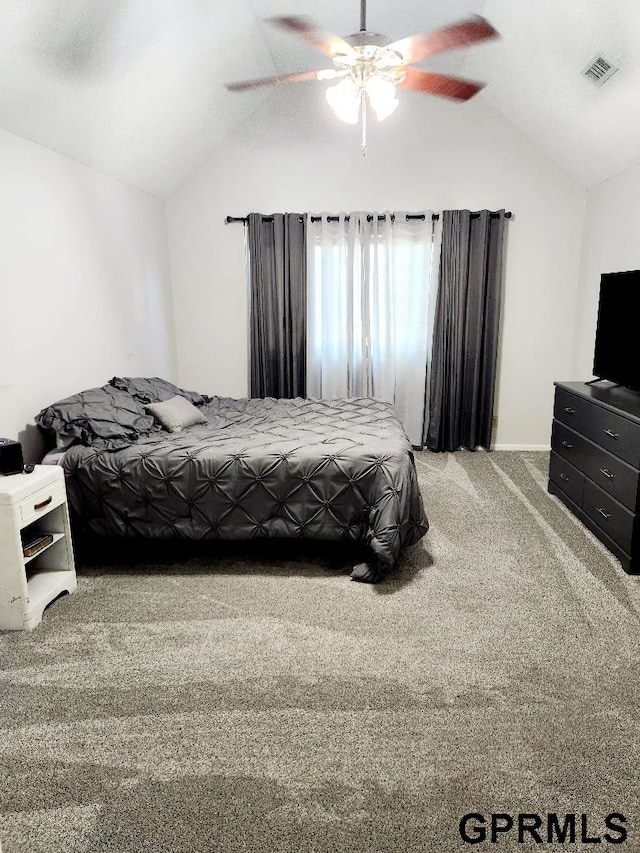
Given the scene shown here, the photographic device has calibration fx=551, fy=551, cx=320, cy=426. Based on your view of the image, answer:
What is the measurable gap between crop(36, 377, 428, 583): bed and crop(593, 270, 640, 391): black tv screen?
4.92 ft

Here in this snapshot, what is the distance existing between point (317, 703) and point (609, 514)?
6.54ft

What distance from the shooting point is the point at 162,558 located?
118 inches

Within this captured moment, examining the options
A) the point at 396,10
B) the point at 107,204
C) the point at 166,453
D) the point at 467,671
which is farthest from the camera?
the point at 107,204

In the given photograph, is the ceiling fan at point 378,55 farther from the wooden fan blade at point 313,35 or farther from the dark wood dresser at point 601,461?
the dark wood dresser at point 601,461

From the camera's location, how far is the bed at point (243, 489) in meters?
2.73

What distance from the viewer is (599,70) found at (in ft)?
9.62

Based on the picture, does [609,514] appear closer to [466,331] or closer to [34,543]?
[466,331]

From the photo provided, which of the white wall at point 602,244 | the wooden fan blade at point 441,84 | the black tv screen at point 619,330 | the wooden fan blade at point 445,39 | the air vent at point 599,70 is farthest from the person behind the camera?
the white wall at point 602,244

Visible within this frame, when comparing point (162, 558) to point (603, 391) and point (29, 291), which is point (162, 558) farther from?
point (603, 391)

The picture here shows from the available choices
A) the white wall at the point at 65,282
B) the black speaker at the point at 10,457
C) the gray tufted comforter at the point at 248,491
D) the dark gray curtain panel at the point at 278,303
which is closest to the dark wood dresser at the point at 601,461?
the gray tufted comforter at the point at 248,491

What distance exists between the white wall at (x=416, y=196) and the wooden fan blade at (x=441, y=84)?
1939 millimetres

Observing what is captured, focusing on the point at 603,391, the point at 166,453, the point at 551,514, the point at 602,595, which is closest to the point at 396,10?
the point at 603,391

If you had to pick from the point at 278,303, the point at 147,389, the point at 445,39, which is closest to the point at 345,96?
the point at 445,39

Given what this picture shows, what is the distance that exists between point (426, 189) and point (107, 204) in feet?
8.34
